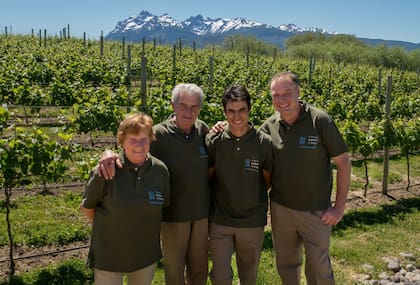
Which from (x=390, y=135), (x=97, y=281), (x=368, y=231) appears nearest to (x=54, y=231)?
(x=97, y=281)

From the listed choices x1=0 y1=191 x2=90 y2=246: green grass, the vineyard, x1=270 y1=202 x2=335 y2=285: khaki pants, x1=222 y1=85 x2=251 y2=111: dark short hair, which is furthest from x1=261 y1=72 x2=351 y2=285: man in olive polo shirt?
x1=0 y1=191 x2=90 y2=246: green grass

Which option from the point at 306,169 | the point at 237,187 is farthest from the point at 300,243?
the point at 237,187

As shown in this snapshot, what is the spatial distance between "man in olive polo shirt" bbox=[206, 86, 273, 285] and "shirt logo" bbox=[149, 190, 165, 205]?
0.61m

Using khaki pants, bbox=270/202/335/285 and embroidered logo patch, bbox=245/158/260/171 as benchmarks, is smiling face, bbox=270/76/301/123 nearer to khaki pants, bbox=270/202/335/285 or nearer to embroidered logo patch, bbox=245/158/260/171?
embroidered logo patch, bbox=245/158/260/171

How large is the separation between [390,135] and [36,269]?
255 inches

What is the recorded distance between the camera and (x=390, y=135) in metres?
8.44

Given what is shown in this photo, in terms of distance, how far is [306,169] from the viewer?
3662 millimetres

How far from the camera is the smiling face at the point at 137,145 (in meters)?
2.97

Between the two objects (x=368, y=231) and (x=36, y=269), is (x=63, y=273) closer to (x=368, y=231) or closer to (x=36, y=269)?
(x=36, y=269)

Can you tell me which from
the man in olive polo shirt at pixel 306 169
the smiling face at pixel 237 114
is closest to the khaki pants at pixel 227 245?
the man in olive polo shirt at pixel 306 169

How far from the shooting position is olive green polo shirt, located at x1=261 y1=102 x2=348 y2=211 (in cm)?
364

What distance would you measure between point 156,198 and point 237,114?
88 centimetres

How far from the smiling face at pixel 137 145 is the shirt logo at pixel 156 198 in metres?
0.24

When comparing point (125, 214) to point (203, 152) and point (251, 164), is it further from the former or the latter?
point (251, 164)
